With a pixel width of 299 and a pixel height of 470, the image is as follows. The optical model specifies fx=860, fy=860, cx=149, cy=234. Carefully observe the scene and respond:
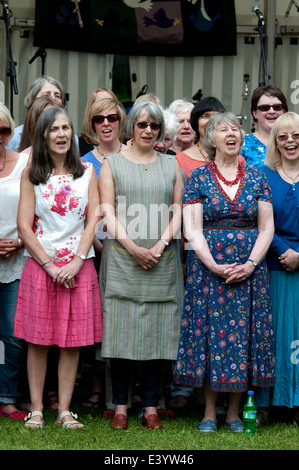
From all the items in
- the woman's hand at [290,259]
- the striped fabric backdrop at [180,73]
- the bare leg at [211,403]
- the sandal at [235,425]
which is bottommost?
the sandal at [235,425]

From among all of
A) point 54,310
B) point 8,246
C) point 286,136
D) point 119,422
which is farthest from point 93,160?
point 119,422

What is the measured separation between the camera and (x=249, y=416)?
16.7ft

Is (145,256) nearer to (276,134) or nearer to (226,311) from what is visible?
(226,311)

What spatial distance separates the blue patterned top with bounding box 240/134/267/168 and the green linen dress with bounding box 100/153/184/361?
0.80m

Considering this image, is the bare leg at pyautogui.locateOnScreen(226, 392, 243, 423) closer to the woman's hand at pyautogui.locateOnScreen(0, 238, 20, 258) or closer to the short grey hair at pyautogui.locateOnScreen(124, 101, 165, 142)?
the woman's hand at pyautogui.locateOnScreen(0, 238, 20, 258)

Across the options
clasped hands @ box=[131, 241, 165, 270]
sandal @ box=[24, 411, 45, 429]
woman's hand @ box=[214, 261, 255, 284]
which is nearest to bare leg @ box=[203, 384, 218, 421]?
woman's hand @ box=[214, 261, 255, 284]

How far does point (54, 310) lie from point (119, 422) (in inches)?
31.1

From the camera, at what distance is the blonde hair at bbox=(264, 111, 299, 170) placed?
549 cm

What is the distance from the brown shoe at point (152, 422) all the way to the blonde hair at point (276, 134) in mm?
1752

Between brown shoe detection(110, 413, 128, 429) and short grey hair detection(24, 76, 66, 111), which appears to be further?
short grey hair detection(24, 76, 66, 111)

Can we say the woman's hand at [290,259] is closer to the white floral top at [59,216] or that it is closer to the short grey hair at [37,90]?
the white floral top at [59,216]

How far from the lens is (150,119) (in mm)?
5328

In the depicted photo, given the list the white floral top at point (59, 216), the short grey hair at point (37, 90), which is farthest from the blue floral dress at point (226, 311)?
the short grey hair at point (37, 90)

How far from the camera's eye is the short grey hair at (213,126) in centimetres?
530
